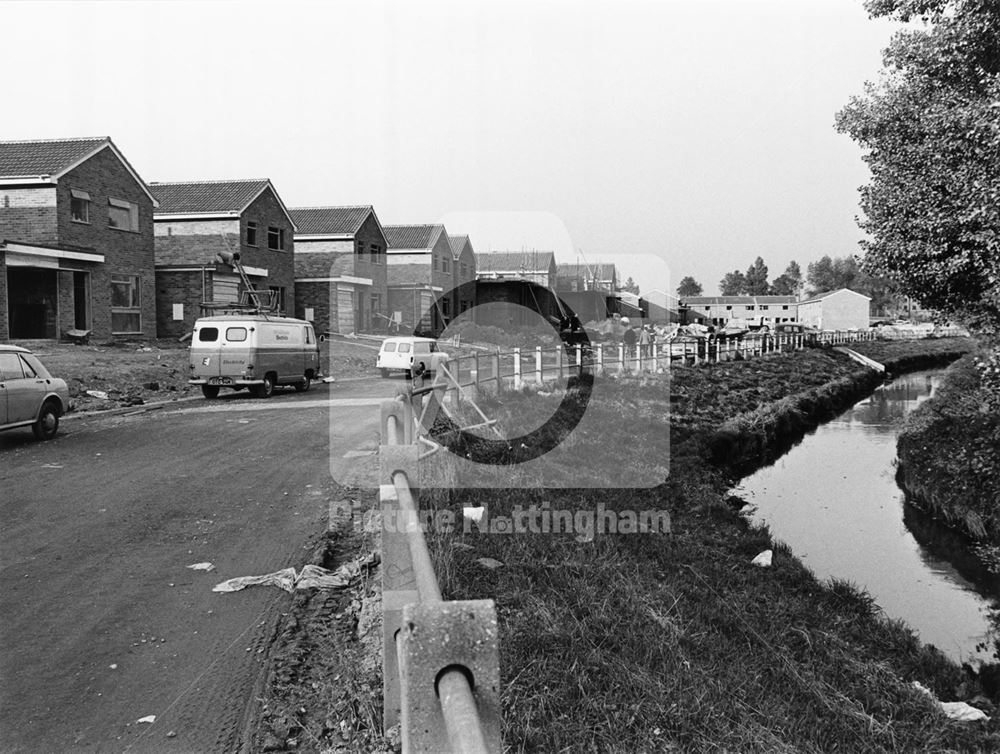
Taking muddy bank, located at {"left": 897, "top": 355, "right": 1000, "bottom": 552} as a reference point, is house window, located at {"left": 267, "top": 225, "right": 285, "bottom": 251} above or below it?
above

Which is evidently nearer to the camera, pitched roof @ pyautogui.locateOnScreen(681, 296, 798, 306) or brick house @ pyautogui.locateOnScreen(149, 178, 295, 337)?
brick house @ pyautogui.locateOnScreen(149, 178, 295, 337)

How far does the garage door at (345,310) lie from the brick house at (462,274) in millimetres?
8153

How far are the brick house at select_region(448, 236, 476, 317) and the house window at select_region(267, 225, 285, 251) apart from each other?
491 inches

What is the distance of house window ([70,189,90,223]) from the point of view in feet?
86.4

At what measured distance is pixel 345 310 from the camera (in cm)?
4066

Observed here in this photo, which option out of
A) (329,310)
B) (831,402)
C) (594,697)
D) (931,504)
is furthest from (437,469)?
(329,310)

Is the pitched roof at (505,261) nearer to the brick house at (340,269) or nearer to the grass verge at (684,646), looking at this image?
the brick house at (340,269)

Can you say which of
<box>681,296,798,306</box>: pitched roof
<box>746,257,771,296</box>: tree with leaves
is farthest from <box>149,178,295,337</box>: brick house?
<box>746,257,771,296</box>: tree with leaves

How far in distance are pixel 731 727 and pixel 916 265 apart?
11626mm

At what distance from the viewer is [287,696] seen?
4.20 metres

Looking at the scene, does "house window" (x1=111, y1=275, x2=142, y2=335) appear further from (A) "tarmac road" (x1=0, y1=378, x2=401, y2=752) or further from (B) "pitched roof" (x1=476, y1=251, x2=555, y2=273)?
(B) "pitched roof" (x1=476, y1=251, x2=555, y2=273)

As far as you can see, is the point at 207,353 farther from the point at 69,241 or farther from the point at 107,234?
the point at 107,234

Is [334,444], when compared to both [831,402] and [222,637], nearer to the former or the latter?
[222,637]

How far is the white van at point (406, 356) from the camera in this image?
26.0 m
